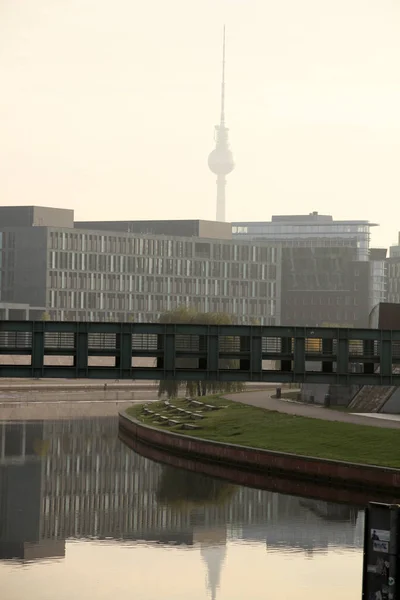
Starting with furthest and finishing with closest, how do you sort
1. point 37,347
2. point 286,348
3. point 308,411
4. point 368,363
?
point 286,348 → point 308,411 → point 368,363 → point 37,347

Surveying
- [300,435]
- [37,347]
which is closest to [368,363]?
[300,435]

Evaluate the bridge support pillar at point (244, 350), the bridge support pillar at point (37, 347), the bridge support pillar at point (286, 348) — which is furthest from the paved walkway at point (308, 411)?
the bridge support pillar at point (37, 347)

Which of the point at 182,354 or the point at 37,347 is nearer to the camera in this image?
the point at 37,347

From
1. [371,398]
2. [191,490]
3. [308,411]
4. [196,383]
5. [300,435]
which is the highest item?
[371,398]

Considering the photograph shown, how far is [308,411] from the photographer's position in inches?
3418

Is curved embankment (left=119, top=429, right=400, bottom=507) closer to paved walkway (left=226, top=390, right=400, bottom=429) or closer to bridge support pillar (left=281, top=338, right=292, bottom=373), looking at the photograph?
bridge support pillar (left=281, top=338, right=292, bottom=373)

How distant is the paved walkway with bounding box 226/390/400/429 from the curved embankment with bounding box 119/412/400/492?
918cm

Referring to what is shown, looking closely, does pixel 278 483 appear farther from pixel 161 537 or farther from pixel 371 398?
pixel 371 398

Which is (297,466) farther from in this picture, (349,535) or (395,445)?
(349,535)

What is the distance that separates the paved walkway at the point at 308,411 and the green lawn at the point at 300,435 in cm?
168

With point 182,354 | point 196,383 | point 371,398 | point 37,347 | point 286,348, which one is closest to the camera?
point 37,347

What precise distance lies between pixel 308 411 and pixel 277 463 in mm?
22305

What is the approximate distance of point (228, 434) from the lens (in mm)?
77562

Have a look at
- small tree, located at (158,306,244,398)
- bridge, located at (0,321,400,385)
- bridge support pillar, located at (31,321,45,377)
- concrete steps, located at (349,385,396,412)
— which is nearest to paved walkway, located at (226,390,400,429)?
concrete steps, located at (349,385,396,412)
